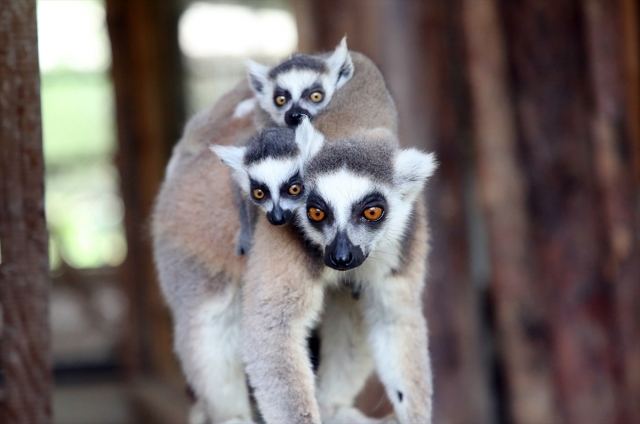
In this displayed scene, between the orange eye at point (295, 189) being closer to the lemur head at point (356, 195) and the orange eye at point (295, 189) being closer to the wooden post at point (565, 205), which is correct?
the lemur head at point (356, 195)

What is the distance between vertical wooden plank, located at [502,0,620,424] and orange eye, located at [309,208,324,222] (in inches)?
152

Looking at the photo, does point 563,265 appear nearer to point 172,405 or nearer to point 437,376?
point 437,376

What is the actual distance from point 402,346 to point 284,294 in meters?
0.53

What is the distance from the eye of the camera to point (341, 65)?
3227 mm

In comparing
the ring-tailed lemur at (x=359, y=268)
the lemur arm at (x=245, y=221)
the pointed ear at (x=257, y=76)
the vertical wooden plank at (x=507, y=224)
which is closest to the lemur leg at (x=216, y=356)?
the lemur arm at (x=245, y=221)

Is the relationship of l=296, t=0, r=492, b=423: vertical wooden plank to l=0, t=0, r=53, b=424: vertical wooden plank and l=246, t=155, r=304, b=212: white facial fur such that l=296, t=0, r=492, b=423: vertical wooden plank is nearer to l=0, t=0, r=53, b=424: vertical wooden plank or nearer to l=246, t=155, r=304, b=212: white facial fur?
l=246, t=155, r=304, b=212: white facial fur

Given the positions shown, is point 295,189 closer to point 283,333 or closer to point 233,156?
point 233,156

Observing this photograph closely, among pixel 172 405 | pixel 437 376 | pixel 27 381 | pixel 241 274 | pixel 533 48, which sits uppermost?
pixel 533 48

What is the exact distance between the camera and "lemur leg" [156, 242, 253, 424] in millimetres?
3135

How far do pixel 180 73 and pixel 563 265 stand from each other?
4.74 meters

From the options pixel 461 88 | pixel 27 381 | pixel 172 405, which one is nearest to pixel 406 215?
pixel 27 381

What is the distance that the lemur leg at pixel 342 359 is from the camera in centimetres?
315

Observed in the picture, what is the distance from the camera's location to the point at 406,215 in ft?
9.04

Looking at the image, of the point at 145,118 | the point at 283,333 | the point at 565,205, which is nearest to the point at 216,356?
the point at 283,333
